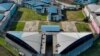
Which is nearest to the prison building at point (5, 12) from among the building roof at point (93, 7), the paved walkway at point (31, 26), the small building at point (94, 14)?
the paved walkway at point (31, 26)

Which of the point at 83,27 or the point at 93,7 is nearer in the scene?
the point at 83,27

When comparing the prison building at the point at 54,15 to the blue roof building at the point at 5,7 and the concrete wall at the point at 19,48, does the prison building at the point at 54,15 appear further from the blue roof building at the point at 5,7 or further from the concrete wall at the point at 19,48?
the concrete wall at the point at 19,48

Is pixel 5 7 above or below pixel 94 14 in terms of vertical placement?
below

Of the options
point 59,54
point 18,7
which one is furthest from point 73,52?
point 18,7

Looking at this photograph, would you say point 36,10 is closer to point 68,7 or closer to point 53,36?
point 68,7

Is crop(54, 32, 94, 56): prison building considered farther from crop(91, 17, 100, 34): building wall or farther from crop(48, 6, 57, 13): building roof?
crop(48, 6, 57, 13): building roof

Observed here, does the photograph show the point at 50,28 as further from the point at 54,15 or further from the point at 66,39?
the point at 54,15

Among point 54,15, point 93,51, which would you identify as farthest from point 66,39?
point 54,15
